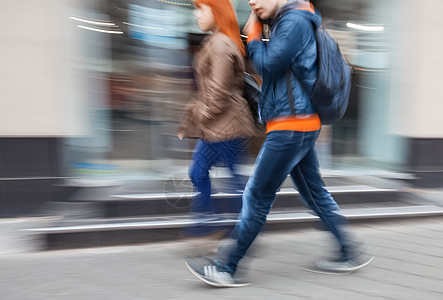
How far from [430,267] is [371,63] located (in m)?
2.86

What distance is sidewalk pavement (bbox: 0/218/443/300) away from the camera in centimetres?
237

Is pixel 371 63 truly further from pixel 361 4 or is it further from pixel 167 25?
pixel 167 25

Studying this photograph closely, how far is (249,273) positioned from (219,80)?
1302 mm

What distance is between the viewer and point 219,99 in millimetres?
2502

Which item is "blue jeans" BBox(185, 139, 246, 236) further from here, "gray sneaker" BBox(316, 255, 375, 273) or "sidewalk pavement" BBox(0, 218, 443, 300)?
"gray sneaker" BBox(316, 255, 375, 273)

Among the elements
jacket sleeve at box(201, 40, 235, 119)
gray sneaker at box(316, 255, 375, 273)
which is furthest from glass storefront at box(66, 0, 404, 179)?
gray sneaker at box(316, 255, 375, 273)

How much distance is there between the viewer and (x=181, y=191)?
12.2 ft

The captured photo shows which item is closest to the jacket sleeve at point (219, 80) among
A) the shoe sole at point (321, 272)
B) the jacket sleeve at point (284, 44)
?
the jacket sleeve at point (284, 44)

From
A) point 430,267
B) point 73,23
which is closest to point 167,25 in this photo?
point 73,23

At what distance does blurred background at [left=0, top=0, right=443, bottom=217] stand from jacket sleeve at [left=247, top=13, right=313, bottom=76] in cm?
83

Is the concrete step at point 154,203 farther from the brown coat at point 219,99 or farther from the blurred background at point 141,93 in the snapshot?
the brown coat at point 219,99

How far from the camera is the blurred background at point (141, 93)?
12.0 feet

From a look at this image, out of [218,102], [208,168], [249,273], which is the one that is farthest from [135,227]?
[218,102]

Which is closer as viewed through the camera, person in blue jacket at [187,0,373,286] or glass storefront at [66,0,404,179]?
person in blue jacket at [187,0,373,286]
